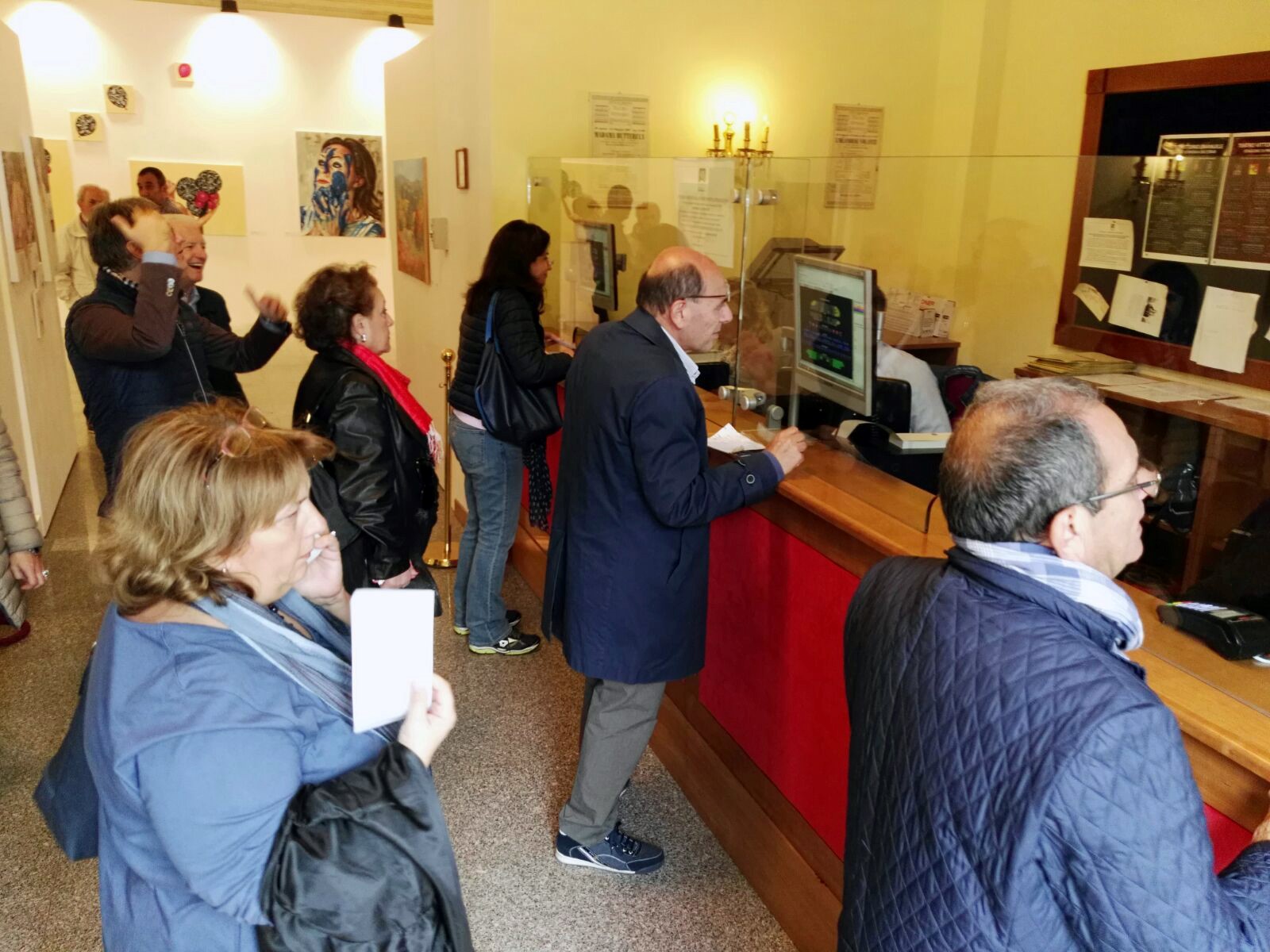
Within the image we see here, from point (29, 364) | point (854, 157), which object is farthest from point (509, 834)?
point (29, 364)

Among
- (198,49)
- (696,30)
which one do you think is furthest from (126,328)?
(198,49)

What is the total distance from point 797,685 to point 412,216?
175 inches

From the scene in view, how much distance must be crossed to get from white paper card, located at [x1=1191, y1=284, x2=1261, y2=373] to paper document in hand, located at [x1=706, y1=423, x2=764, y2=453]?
1141 mm

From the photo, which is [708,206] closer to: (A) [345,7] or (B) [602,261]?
(B) [602,261]

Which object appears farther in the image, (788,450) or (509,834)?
(509,834)

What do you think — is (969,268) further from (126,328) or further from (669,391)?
(126,328)

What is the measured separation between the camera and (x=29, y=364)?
16.4ft

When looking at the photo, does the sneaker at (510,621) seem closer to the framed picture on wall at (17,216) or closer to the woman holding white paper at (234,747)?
the woman holding white paper at (234,747)

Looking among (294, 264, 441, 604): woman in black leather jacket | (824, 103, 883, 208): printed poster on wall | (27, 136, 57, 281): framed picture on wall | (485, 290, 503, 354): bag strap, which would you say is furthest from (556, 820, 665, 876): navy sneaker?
(27, 136, 57, 281): framed picture on wall

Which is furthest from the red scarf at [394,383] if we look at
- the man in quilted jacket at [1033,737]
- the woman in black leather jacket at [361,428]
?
the man in quilted jacket at [1033,737]

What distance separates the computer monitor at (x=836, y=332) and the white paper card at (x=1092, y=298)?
1075mm

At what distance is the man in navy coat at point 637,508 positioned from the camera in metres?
2.21

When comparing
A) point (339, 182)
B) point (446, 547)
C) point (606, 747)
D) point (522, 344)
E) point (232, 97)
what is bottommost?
point (446, 547)

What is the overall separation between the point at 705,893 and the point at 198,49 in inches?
362
